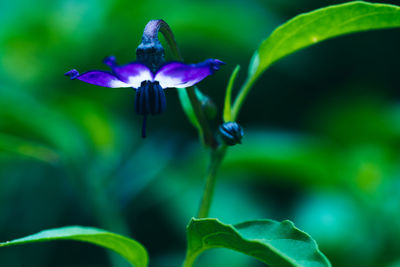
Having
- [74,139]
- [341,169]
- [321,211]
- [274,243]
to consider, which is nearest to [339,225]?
[321,211]

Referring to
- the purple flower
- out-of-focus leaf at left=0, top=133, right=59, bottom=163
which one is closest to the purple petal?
the purple flower

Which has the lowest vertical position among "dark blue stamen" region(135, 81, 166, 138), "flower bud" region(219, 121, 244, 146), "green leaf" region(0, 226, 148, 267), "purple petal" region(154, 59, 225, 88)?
"green leaf" region(0, 226, 148, 267)

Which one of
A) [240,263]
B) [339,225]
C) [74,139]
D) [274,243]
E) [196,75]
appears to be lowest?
[240,263]

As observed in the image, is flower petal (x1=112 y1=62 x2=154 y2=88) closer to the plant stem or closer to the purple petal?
the purple petal

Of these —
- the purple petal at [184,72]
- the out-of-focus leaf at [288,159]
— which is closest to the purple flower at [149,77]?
the purple petal at [184,72]

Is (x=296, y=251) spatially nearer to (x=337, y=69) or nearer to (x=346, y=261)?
(x=346, y=261)

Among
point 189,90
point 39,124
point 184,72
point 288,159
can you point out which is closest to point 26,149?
point 39,124
